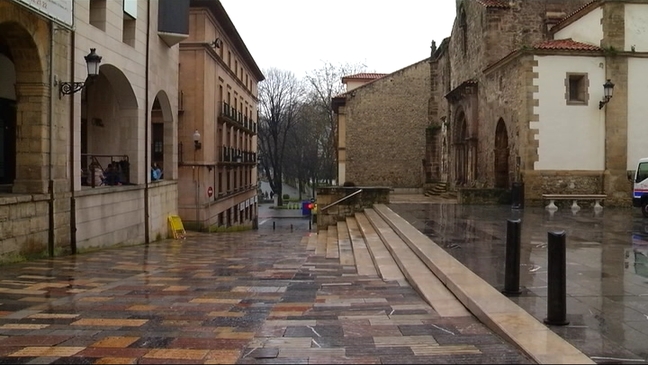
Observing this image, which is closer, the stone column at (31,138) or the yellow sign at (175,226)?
the stone column at (31,138)

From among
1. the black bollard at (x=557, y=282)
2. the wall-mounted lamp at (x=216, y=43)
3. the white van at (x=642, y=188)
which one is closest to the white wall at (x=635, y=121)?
the white van at (x=642, y=188)

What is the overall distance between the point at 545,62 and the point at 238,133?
21.3m

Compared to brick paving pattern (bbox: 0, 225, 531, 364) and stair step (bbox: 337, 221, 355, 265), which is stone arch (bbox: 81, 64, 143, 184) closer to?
stair step (bbox: 337, 221, 355, 265)

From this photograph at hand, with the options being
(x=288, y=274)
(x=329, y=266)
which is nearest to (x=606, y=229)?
(x=329, y=266)

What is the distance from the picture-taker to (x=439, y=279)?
6.86 m

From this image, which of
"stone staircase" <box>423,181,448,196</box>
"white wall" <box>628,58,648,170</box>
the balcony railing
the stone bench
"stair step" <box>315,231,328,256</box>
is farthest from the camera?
"stone staircase" <box>423,181,448,196</box>

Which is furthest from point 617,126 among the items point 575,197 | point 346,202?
point 346,202

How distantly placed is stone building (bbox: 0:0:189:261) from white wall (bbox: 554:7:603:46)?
1418cm

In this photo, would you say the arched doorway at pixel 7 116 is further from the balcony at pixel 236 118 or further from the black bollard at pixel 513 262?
the balcony at pixel 236 118

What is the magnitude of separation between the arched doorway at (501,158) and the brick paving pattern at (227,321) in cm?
1403

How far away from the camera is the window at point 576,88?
18.7 m

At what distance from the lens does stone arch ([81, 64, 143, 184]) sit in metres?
15.5

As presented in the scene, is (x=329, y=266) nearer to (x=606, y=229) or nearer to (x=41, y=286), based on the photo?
(x=41, y=286)

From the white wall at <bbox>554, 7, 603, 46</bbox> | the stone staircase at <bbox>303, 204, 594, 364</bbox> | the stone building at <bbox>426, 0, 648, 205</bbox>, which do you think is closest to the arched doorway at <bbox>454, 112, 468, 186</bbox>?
the stone building at <bbox>426, 0, 648, 205</bbox>
